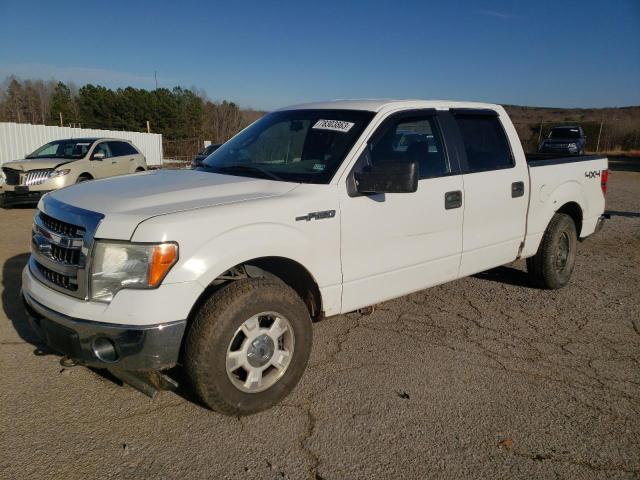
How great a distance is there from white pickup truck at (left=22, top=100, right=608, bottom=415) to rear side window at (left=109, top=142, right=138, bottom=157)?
398 inches

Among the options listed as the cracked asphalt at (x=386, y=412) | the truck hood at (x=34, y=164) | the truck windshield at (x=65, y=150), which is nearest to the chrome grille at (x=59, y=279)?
the cracked asphalt at (x=386, y=412)

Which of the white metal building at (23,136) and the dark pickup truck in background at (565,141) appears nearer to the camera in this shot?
the white metal building at (23,136)

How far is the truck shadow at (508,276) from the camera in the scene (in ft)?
19.0

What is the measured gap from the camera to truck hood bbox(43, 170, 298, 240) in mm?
2680

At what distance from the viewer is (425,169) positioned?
13.0 feet

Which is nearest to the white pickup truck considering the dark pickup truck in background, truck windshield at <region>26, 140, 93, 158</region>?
truck windshield at <region>26, 140, 93, 158</region>

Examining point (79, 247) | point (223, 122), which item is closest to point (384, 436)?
point (79, 247)

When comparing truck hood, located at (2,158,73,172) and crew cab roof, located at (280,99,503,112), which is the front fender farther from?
truck hood, located at (2,158,73,172)

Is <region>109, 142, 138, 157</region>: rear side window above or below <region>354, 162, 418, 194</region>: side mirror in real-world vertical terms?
above

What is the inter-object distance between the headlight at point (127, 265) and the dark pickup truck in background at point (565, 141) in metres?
25.8

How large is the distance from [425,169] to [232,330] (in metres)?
2.04

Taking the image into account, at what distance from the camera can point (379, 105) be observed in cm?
386

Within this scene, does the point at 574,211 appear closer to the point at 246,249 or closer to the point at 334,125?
the point at 334,125

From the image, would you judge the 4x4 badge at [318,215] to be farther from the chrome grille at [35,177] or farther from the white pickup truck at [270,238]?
the chrome grille at [35,177]
